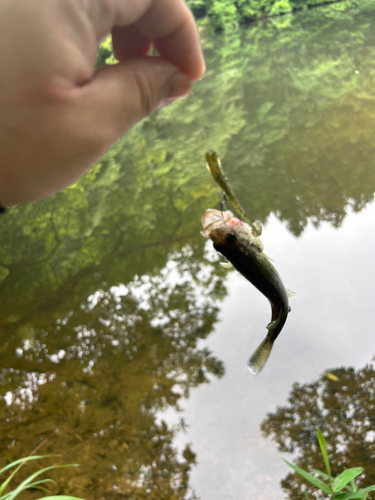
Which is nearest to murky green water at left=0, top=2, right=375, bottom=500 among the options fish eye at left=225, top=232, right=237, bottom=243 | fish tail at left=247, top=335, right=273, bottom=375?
fish tail at left=247, top=335, right=273, bottom=375

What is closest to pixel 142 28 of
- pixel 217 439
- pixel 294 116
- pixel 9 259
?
pixel 217 439

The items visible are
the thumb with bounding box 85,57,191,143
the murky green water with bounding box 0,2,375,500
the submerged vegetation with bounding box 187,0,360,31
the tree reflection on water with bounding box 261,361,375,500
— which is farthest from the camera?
the submerged vegetation with bounding box 187,0,360,31

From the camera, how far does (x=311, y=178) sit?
6312 millimetres

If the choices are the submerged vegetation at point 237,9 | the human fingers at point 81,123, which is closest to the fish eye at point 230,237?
the human fingers at point 81,123

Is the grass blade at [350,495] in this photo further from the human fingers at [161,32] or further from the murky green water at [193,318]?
the human fingers at [161,32]

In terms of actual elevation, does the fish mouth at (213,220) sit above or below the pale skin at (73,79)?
below

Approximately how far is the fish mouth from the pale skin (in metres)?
0.43

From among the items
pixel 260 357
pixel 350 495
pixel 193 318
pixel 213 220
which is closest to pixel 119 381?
pixel 193 318

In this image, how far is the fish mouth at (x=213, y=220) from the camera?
41.8 inches

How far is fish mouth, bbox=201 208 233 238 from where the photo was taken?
41.8 inches

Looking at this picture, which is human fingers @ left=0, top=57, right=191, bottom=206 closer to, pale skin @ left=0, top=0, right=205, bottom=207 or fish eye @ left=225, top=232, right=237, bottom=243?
pale skin @ left=0, top=0, right=205, bottom=207

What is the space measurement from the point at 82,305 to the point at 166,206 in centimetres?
258

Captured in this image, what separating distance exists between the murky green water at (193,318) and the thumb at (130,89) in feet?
9.74

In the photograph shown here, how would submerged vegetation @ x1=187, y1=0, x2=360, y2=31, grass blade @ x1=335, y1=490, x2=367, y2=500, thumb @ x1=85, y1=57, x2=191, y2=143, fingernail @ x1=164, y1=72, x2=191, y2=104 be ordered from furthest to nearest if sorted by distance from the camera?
1. submerged vegetation @ x1=187, y1=0, x2=360, y2=31
2. grass blade @ x1=335, y1=490, x2=367, y2=500
3. fingernail @ x1=164, y1=72, x2=191, y2=104
4. thumb @ x1=85, y1=57, x2=191, y2=143
